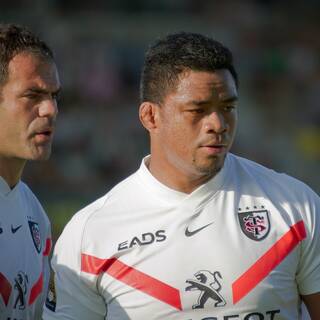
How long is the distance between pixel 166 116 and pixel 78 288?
0.95 metres

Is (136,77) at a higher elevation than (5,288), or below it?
higher

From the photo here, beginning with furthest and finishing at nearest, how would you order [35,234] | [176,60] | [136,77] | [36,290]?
1. [136,77]
2. [35,234]
3. [36,290]
4. [176,60]

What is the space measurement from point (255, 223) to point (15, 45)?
1.60 metres

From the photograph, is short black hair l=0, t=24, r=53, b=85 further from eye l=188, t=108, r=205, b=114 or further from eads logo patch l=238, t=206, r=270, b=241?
eads logo patch l=238, t=206, r=270, b=241

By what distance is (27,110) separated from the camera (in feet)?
18.1

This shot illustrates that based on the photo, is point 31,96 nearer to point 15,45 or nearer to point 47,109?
point 47,109

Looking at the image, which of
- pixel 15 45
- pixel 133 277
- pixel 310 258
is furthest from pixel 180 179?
pixel 15 45

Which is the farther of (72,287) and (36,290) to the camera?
(36,290)

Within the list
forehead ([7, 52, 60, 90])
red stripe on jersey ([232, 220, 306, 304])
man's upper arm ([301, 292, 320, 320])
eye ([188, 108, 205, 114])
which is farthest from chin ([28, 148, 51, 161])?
man's upper arm ([301, 292, 320, 320])

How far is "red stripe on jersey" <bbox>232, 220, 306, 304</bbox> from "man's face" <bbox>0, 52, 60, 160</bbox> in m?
1.26

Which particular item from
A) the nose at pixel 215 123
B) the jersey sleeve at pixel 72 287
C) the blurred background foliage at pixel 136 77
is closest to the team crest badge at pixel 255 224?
the nose at pixel 215 123

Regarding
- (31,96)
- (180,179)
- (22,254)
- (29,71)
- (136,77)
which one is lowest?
(22,254)

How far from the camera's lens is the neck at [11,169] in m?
5.63

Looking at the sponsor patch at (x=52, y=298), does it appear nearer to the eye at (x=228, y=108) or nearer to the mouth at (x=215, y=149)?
the mouth at (x=215, y=149)
